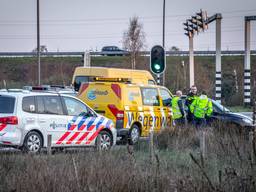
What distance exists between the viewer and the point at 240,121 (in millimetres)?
22891

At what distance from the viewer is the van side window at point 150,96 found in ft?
77.5

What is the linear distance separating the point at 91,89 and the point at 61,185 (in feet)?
43.8

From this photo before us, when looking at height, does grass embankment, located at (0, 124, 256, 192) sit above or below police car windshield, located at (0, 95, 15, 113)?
below

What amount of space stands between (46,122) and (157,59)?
608 centimetres

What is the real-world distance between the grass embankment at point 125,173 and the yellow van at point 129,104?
991cm

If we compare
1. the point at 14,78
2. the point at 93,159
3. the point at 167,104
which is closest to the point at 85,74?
the point at 167,104

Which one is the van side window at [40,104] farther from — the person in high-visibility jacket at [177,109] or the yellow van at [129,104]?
the person in high-visibility jacket at [177,109]

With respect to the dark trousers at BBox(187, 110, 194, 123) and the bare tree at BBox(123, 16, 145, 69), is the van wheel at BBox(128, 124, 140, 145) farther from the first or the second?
the bare tree at BBox(123, 16, 145, 69)

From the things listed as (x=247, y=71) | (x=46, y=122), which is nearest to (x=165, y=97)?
(x=46, y=122)

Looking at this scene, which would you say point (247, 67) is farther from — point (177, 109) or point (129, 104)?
point (129, 104)

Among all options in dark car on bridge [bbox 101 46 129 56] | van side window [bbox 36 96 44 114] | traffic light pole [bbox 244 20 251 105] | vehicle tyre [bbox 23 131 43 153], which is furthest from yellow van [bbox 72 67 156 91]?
dark car on bridge [bbox 101 46 129 56]

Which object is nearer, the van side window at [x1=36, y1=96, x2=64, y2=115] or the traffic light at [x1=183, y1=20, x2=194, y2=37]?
the van side window at [x1=36, y1=96, x2=64, y2=115]

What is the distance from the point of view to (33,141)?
18156 mm

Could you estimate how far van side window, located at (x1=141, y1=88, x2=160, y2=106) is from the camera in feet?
77.5
